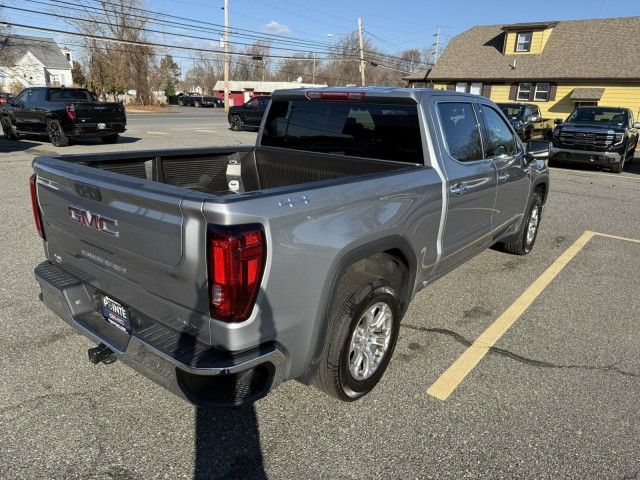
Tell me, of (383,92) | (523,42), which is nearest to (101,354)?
(383,92)

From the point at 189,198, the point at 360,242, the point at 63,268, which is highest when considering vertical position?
the point at 189,198

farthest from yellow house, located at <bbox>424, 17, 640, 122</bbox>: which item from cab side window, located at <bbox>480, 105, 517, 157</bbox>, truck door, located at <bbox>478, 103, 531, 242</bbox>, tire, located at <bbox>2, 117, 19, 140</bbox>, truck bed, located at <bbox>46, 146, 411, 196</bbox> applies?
truck bed, located at <bbox>46, 146, 411, 196</bbox>

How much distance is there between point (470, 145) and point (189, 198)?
2629mm

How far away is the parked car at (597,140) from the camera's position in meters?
13.3

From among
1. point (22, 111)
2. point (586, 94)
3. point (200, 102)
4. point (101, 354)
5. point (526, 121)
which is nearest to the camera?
point (101, 354)

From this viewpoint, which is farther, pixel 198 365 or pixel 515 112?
pixel 515 112

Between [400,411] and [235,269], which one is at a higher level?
[235,269]

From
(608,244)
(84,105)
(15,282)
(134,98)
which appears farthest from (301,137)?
(134,98)

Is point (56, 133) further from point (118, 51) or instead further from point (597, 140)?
point (118, 51)

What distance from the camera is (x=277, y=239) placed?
6.84 ft

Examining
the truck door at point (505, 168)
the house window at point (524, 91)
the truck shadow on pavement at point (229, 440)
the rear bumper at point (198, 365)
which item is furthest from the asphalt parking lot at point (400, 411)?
the house window at point (524, 91)

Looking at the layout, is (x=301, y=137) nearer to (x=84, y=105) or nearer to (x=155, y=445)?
(x=155, y=445)

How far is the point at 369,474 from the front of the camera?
2373 millimetres

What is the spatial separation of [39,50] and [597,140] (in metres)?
75.5
